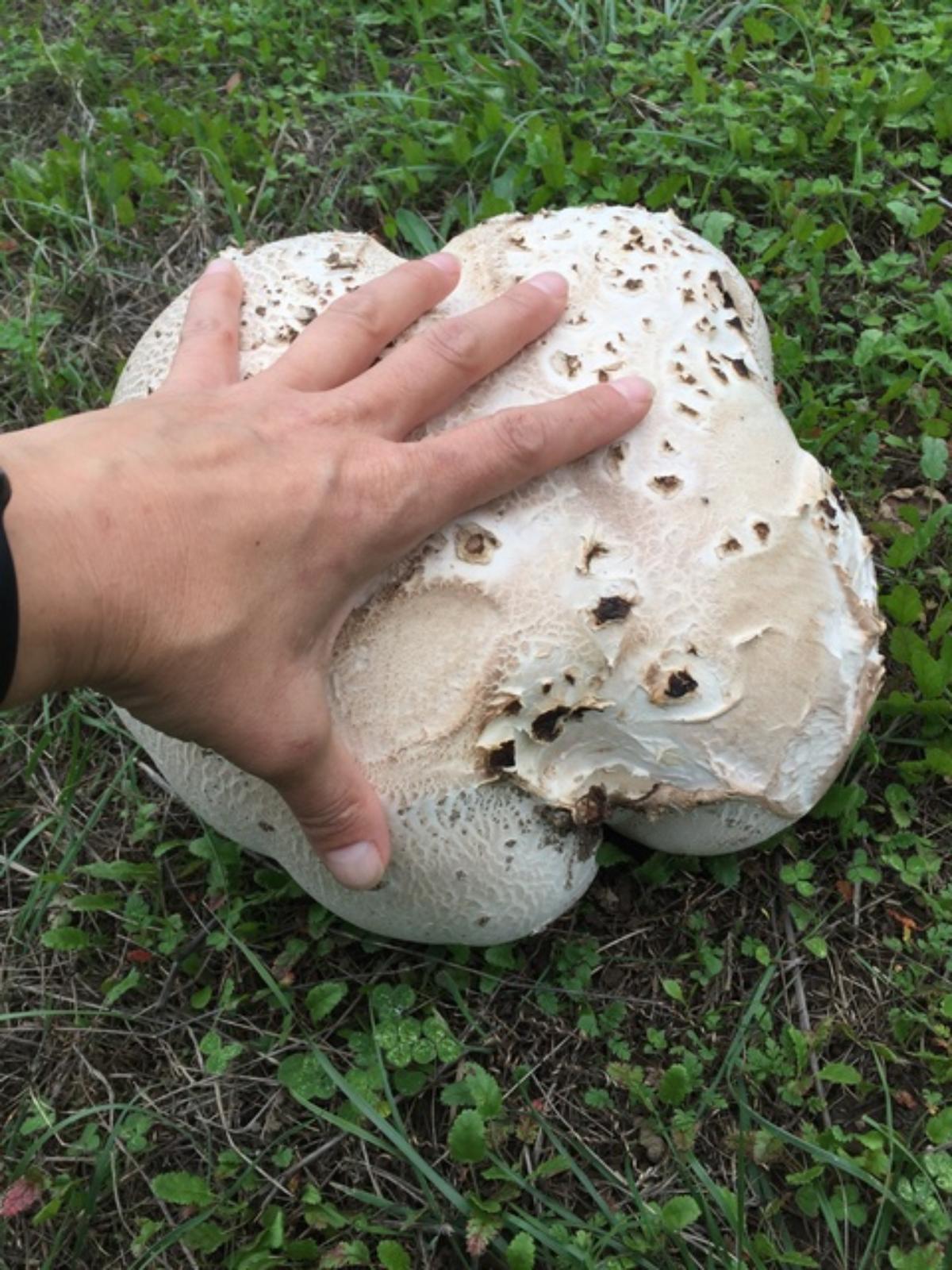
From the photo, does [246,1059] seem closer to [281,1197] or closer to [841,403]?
[281,1197]

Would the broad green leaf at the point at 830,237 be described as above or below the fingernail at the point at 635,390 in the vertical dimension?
below

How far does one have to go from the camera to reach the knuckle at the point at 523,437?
1773mm

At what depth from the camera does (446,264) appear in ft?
6.80

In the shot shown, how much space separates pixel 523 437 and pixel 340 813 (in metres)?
0.70

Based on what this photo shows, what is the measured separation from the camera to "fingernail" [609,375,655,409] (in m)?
1.88

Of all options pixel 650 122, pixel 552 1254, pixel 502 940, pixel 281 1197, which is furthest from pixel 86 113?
pixel 552 1254

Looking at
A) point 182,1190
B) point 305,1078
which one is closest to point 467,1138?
point 305,1078

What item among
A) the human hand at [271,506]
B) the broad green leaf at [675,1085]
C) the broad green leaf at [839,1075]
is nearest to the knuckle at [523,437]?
the human hand at [271,506]

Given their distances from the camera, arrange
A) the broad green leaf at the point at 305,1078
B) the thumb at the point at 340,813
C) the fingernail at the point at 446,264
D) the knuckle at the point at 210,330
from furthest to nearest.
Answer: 1. the broad green leaf at the point at 305,1078
2. the fingernail at the point at 446,264
3. the knuckle at the point at 210,330
4. the thumb at the point at 340,813

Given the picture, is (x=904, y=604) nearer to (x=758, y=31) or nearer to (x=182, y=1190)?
(x=182, y=1190)

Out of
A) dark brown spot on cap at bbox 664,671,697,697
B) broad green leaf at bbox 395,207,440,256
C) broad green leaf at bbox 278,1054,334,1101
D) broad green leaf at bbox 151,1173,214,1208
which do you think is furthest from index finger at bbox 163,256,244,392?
broad green leaf at bbox 151,1173,214,1208

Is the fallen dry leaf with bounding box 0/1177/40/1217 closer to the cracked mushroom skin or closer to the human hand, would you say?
the cracked mushroom skin

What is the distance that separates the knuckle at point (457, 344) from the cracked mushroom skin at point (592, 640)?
3.8 inches

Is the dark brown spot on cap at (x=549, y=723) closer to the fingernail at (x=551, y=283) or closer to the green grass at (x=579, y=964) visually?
the green grass at (x=579, y=964)
